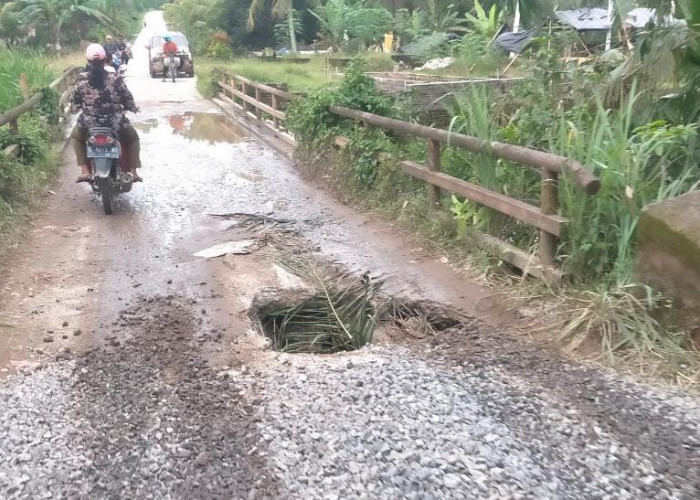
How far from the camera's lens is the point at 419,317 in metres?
5.19

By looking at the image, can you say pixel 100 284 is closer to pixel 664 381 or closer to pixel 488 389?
pixel 488 389

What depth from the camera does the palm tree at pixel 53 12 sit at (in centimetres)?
4259

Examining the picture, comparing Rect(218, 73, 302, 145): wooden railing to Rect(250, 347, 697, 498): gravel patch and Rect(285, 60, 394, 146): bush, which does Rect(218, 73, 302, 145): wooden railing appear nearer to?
Rect(285, 60, 394, 146): bush

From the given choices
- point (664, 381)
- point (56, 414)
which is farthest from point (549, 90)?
point (56, 414)

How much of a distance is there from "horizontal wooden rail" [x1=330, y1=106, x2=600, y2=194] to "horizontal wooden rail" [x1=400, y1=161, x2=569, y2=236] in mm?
294

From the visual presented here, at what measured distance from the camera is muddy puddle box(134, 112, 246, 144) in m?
14.0

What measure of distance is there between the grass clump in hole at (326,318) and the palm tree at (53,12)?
141ft

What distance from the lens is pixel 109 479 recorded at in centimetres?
318

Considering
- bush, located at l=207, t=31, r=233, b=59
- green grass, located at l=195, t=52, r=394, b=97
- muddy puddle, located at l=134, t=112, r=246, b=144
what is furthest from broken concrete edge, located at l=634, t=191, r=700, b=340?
bush, located at l=207, t=31, r=233, b=59

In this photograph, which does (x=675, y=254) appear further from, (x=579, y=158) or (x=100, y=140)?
(x=100, y=140)

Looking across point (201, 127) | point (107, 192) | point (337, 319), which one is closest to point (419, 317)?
point (337, 319)

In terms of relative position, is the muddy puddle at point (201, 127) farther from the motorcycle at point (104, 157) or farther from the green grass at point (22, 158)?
the motorcycle at point (104, 157)

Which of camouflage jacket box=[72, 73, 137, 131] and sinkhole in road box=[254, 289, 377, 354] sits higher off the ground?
camouflage jacket box=[72, 73, 137, 131]

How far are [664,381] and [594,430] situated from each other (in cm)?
70
